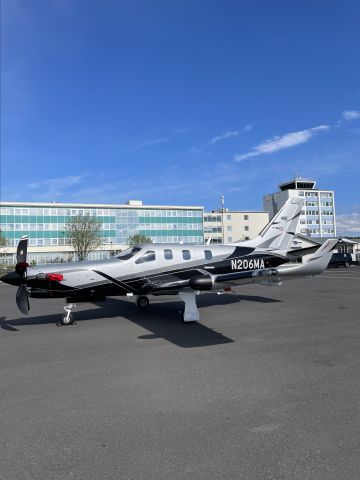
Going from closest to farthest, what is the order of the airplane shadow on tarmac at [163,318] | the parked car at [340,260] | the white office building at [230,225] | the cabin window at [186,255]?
1. the airplane shadow on tarmac at [163,318]
2. the cabin window at [186,255]
3. the parked car at [340,260]
4. the white office building at [230,225]

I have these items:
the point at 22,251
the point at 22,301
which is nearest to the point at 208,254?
the point at 22,251

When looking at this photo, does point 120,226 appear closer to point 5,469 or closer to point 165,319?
point 165,319

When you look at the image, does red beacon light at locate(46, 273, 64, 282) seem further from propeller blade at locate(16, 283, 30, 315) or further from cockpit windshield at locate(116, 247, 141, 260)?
cockpit windshield at locate(116, 247, 141, 260)

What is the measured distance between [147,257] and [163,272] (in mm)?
773

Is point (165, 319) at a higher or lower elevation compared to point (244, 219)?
lower

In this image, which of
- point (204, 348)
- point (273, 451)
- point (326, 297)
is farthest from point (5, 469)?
point (326, 297)

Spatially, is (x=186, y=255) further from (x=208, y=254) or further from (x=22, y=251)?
(x=22, y=251)

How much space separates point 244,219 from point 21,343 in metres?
107

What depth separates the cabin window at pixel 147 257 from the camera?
41.7 ft

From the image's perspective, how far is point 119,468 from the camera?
3643mm

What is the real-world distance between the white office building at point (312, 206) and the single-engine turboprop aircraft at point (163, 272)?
108913 mm

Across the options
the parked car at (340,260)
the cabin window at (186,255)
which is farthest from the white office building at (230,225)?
the cabin window at (186,255)

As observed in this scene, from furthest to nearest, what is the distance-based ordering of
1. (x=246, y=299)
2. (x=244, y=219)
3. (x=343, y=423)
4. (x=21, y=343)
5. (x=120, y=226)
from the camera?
(x=244, y=219), (x=120, y=226), (x=246, y=299), (x=21, y=343), (x=343, y=423)

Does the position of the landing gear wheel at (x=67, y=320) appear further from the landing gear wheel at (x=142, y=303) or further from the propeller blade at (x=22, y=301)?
the landing gear wheel at (x=142, y=303)
